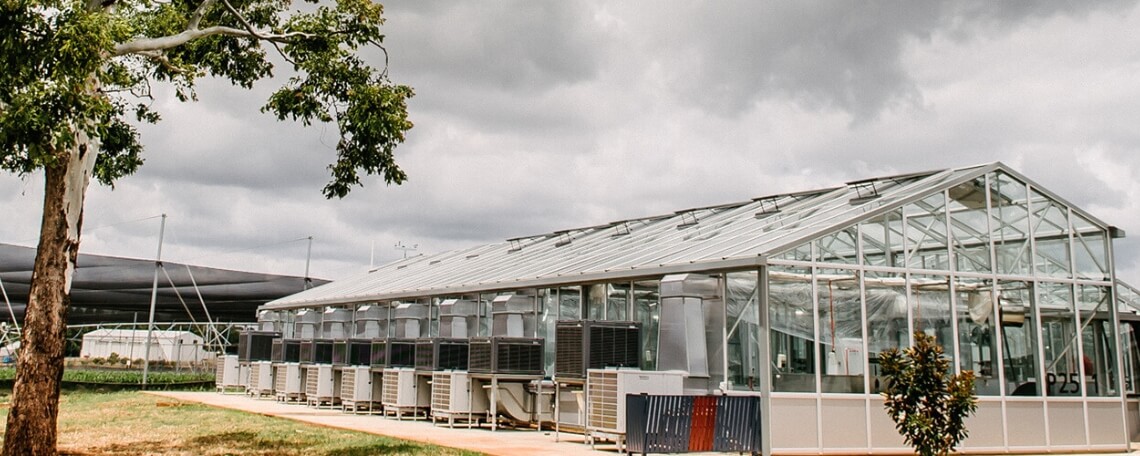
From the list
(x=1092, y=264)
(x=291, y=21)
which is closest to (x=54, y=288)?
(x=291, y=21)

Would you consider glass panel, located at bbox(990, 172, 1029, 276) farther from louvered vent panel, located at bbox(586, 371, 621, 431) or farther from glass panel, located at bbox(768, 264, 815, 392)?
louvered vent panel, located at bbox(586, 371, 621, 431)

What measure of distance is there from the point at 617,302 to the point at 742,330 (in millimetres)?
3034

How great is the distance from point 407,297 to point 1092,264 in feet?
47.1

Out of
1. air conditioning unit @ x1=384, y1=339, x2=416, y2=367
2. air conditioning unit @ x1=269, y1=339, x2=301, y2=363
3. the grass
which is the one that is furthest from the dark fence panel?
air conditioning unit @ x1=269, y1=339, x2=301, y2=363

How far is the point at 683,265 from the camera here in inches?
546

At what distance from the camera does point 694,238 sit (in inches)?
648

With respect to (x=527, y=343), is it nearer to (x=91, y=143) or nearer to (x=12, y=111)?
(x=91, y=143)

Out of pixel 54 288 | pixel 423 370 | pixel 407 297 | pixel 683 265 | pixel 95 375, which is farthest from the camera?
pixel 95 375

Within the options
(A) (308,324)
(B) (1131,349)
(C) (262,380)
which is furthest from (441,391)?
(B) (1131,349)

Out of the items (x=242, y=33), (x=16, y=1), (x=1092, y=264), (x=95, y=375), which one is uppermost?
(x=242, y=33)

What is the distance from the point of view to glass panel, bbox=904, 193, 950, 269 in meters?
14.4

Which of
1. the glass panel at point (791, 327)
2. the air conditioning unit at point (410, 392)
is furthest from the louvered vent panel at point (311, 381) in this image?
the glass panel at point (791, 327)

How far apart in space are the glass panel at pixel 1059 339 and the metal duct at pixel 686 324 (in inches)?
232

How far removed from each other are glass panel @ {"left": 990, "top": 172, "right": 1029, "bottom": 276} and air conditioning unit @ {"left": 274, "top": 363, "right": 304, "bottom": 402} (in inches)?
681
